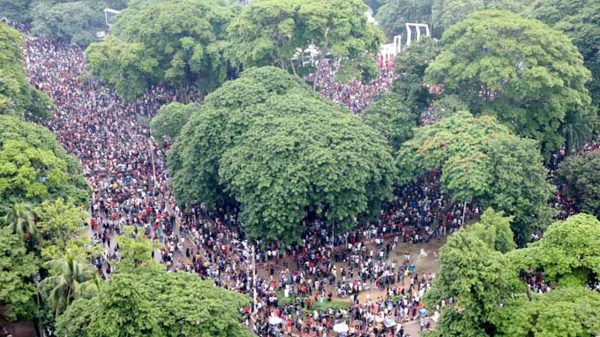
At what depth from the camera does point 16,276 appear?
21.0m

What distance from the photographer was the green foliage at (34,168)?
25188 millimetres

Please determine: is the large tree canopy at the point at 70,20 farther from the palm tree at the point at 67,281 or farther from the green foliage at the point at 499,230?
the green foliage at the point at 499,230

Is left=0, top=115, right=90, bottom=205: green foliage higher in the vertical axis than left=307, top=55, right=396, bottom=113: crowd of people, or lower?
lower

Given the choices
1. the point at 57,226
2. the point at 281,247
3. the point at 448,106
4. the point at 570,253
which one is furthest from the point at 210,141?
the point at 570,253

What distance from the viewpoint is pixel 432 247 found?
30.5 meters

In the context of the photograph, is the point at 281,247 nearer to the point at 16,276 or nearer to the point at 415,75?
the point at 16,276

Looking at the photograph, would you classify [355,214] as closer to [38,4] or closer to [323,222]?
[323,222]

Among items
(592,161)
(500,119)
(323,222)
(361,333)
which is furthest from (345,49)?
(361,333)

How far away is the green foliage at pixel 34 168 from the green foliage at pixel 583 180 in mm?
21981

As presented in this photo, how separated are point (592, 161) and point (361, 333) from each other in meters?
14.7

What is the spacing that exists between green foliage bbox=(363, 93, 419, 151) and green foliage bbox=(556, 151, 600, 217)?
7825 millimetres

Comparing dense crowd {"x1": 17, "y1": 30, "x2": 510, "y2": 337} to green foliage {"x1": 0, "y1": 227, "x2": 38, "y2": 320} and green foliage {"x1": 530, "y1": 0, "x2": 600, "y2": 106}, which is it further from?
green foliage {"x1": 530, "y1": 0, "x2": 600, "y2": 106}

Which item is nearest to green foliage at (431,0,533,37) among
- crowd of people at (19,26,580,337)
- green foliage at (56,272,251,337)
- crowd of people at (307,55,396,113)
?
crowd of people at (307,55,396,113)

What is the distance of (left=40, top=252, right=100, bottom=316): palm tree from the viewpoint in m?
20.2
